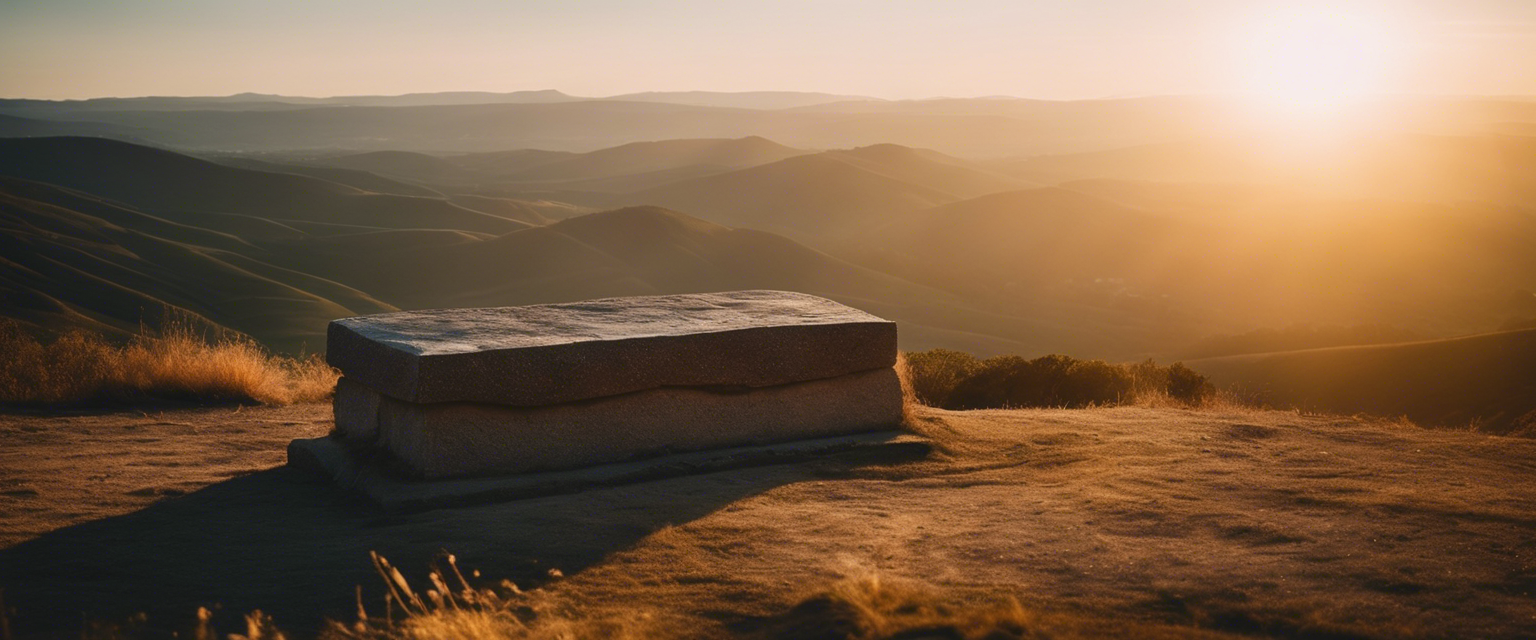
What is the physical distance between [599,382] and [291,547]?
1949 mm

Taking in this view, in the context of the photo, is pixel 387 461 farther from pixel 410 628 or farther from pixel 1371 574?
pixel 1371 574

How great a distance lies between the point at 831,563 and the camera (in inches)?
195

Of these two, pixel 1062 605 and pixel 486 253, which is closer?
pixel 1062 605

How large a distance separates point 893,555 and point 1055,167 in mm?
145330

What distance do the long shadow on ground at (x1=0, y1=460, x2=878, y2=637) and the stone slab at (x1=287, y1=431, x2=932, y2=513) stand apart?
0.10 m

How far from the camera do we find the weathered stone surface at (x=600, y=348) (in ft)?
20.8

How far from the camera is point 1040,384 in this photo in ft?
42.2

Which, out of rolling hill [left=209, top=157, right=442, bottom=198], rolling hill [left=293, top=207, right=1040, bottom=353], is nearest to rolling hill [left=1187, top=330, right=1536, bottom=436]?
rolling hill [left=293, top=207, right=1040, bottom=353]

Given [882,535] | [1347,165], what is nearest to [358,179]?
[882,535]

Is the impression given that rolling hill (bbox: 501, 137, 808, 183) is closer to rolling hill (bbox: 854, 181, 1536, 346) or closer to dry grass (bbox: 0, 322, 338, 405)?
rolling hill (bbox: 854, 181, 1536, 346)

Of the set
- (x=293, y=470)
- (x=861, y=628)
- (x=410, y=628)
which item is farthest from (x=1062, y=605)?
(x=293, y=470)

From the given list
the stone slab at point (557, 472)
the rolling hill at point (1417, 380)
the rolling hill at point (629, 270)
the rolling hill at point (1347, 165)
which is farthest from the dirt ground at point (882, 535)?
the rolling hill at point (1347, 165)

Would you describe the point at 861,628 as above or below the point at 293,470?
above

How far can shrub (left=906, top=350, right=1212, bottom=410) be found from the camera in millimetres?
12438
